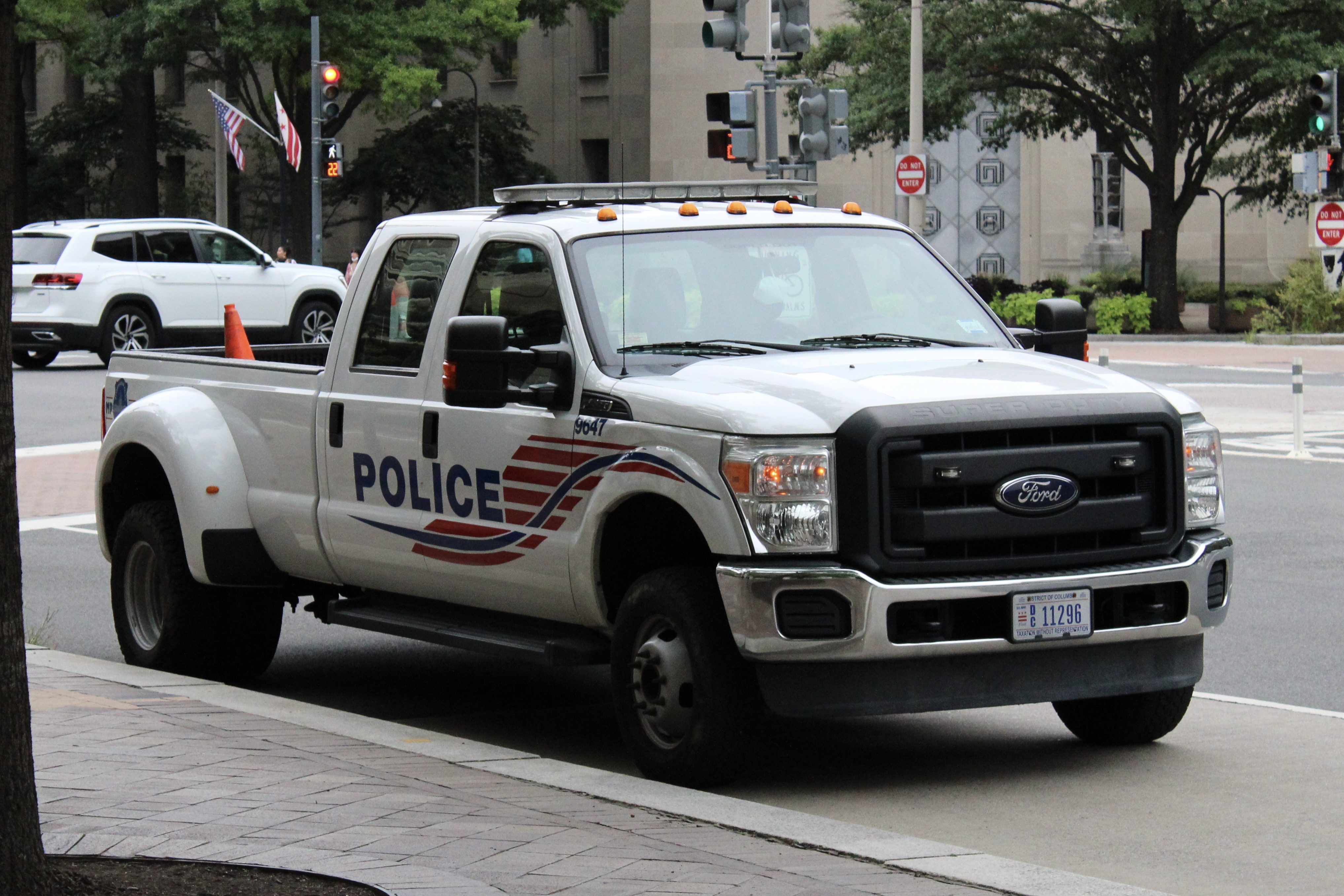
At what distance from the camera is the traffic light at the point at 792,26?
2262 cm

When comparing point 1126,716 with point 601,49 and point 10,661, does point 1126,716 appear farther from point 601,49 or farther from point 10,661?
point 601,49

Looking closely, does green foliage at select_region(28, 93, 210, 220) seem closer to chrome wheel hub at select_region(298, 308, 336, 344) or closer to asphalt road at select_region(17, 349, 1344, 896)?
chrome wheel hub at select_region(298, 308, 336, 344)

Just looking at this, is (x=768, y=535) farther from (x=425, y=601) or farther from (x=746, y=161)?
(x=746, y=161)

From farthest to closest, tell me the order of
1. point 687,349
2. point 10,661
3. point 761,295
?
point 761,295, point 687,349, point 10,661

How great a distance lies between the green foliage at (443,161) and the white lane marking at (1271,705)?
164 ft

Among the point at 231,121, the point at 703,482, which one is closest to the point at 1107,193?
the point at 231,121

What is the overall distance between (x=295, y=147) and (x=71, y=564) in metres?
30.2

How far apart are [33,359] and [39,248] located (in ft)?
9.25

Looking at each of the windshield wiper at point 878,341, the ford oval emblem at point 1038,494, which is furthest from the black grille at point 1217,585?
the windshield wiper at point 878,341

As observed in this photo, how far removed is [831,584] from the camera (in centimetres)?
638

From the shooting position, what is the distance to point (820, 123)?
24000 millimetres

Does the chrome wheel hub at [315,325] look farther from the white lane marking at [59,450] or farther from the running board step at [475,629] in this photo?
the running board step at [475,629]

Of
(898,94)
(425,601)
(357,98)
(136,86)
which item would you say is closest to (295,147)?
(357,98)

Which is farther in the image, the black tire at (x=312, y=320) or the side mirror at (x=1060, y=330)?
the black tire at (x=312, y=320)
